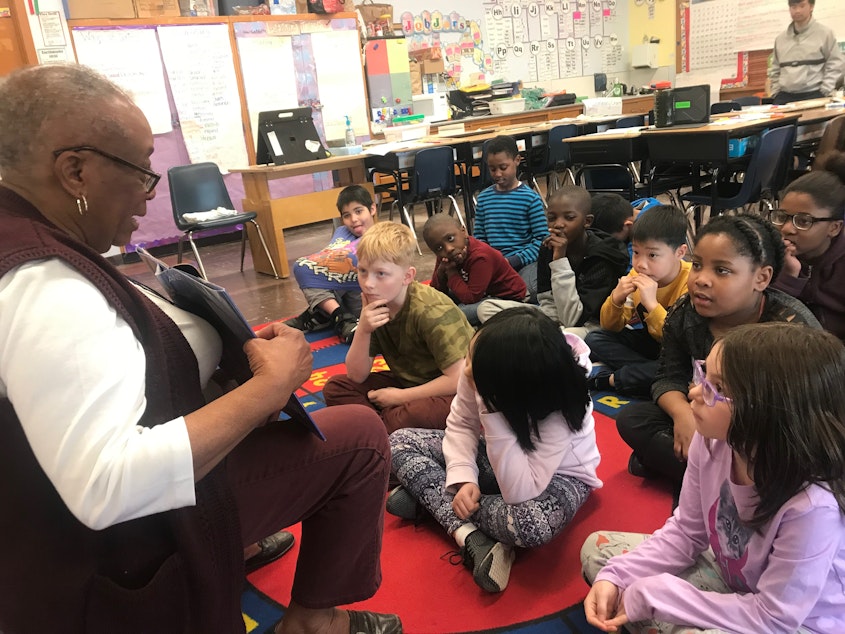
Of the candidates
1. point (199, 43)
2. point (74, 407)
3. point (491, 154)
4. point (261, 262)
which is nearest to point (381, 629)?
point (74, 407)

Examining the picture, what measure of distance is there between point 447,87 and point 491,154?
4.57m

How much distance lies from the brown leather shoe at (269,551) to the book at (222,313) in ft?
2.02

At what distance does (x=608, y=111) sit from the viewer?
20.4 feet

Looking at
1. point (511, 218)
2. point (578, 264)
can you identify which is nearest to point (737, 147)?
point (511, 218)

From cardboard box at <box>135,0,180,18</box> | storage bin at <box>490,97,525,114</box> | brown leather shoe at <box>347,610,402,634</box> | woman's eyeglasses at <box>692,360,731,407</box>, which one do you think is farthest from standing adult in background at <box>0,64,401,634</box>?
storage bin at <box>490,97,525,114</box>

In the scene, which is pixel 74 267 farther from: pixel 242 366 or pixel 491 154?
pixel 491 154

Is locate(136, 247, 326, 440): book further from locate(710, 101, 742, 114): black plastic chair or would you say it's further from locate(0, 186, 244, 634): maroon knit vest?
locate(710, 101, 742, 114): black plastic chair

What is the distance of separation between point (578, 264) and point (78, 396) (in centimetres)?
232

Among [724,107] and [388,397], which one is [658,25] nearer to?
[724,107]

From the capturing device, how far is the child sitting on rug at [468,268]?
284cm

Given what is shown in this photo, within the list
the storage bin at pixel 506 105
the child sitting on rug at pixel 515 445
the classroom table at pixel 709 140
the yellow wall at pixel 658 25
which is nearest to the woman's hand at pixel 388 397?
the child sitting on rug at pixel 515 445

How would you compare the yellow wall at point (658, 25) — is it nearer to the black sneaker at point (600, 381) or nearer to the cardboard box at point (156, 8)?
the cardboard box at point (156, 8)

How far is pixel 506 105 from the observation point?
282 inches

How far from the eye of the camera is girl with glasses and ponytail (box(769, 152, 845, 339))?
1948mm
